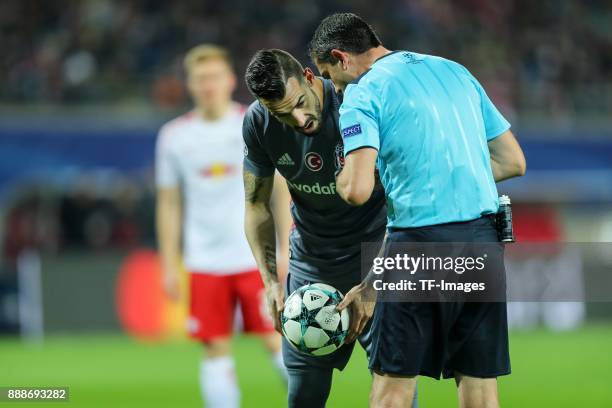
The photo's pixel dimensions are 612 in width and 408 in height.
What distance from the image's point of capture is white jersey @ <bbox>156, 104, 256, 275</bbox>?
784 centimetres

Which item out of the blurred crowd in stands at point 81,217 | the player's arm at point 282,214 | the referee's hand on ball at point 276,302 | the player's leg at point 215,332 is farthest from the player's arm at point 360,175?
the blurred crowd in stands at point 81,217

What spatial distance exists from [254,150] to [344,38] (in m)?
1.06

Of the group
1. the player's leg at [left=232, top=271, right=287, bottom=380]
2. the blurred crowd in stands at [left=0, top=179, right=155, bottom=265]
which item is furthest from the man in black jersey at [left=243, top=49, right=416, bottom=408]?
the blurred crowd in stands at [left=0, top=179, right=155, bottom=265]

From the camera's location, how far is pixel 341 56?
4699 mm

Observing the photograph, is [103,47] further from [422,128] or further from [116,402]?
Answer: [422,128]

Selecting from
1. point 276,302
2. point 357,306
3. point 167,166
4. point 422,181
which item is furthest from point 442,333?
point 167,166

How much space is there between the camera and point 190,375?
426 inches

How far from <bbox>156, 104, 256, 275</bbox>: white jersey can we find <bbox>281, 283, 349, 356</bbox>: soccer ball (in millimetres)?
2644

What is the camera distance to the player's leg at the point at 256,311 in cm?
751

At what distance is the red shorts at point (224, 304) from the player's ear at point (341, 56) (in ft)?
10.2

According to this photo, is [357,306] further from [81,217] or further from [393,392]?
[81,217]

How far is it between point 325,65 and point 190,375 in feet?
21.6

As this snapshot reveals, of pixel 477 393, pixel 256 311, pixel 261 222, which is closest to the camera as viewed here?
pixel 477 393

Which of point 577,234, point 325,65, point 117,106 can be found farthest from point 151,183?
point 325,65
